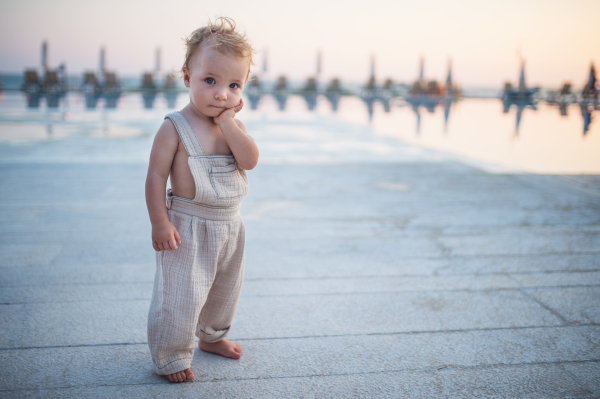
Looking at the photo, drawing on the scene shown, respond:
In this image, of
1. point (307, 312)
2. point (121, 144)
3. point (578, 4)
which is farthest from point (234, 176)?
point (121, 144)

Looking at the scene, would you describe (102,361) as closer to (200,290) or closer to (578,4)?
(200,290)

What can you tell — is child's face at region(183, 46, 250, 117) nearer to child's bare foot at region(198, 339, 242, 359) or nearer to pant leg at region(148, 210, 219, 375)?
pant leg at region(148, 210, 219, 375)

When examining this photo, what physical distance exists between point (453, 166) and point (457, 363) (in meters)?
3.84

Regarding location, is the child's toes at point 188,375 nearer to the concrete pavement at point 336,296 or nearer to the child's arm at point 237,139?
the concrete pavement at point 336,296

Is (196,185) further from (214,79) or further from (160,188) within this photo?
(214,79)

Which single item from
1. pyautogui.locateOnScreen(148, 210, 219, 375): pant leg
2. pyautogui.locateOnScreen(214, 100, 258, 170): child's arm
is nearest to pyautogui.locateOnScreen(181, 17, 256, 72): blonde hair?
pyautogui.locateOnScreen(214, 100, 258, 170): child's arm

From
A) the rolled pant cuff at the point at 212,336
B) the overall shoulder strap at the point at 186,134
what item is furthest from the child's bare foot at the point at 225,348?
the overall shoulder strap at the point at 186,134

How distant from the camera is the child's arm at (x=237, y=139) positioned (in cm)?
115

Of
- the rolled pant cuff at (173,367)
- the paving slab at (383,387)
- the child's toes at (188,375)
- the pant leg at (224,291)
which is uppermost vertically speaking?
the pant leg at (224,291)

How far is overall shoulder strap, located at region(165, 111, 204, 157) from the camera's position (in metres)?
1.16

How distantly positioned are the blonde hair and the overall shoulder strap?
173 mm

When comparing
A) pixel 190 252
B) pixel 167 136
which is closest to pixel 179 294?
pixel 190 252

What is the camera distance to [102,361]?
1.30 m

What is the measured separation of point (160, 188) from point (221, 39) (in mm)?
456
